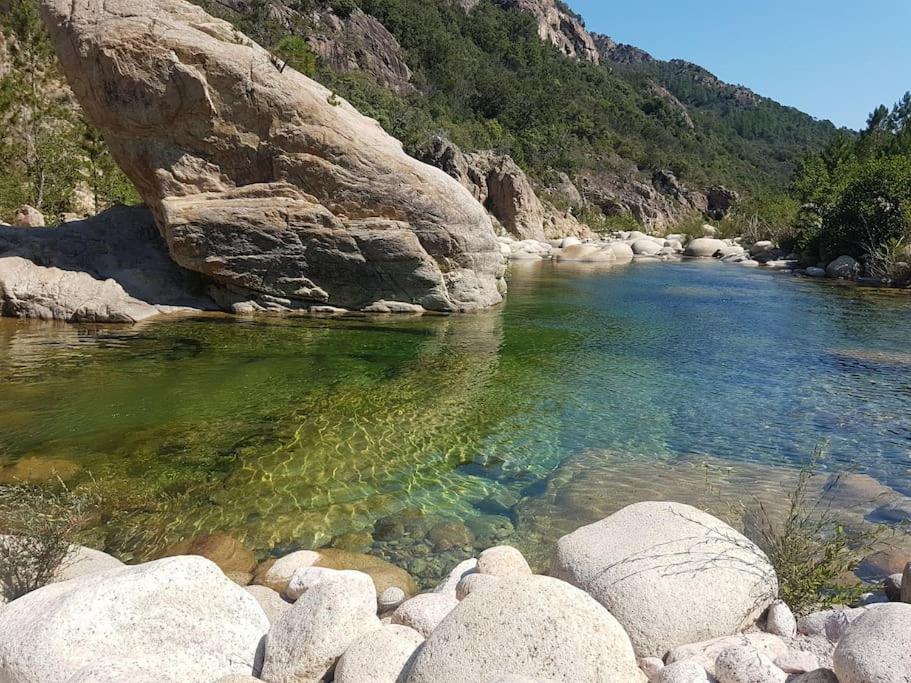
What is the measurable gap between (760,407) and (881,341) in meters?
8.19

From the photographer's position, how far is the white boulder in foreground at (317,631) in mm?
3492

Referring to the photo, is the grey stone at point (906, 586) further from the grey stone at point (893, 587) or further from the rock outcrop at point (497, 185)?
the rock outcrop at point (497, 185)

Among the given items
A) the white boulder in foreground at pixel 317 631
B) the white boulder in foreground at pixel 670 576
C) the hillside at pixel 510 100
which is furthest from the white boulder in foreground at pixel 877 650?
the hillside at pixel 510 100

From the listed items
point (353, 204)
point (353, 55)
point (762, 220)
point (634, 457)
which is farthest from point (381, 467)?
point (353, 55)

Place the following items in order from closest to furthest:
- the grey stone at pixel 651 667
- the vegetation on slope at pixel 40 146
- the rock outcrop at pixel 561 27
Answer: the grey stone at pixel 651 667, the vegetation on slope at pixel 40 146, the rock outcrop at pixel 561 27

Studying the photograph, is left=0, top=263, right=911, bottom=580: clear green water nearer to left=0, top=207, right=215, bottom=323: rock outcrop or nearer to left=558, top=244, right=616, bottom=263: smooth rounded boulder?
left=0, top=207, right=215, bottom=323: rock outcrop

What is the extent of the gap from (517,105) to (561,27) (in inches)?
3397

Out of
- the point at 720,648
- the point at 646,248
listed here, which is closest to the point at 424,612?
the point at 720,648

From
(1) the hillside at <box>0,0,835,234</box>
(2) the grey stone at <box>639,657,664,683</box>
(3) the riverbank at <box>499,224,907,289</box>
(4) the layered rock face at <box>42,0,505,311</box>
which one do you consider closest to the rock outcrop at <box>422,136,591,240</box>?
(1) the hillside at <box>0,0,835,234</box>

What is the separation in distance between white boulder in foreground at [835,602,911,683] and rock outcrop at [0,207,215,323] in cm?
1672

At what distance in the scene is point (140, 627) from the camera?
3.53 meters

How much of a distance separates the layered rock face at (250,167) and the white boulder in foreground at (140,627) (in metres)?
14.2

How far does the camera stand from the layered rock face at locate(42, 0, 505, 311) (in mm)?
15820

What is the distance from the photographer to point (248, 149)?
1720cm
